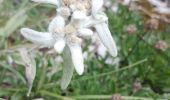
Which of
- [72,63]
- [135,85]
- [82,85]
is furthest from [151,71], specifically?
[72,63]

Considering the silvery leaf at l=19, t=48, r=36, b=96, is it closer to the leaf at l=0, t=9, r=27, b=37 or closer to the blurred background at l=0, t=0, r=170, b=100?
the blurred background at l=0, t=0, r=170, b=100

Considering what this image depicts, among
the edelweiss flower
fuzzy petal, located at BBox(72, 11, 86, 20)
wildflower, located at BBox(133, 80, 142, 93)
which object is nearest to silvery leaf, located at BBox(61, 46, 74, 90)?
the edelweiss flower

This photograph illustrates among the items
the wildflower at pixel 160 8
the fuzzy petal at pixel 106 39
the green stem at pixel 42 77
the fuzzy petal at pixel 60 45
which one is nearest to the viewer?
the fuzzy petal at pixel 60 45

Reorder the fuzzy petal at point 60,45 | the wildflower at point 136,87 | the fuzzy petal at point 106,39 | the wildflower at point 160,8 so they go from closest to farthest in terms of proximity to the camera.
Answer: the fuzzy petal at point 60,45, the fuzzy petal at point 106,39, the wildflower at point 136,87, the wildflower at point 160,8

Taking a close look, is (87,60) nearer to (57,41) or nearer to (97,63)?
(97,63)

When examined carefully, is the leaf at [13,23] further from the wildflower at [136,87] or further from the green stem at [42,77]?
the wildflower at [136,87]

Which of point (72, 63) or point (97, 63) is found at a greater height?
point (72, 63)

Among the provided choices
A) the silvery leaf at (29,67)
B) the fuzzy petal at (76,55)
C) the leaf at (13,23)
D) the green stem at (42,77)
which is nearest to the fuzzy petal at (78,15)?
the fuzzy petal at (76,55)
